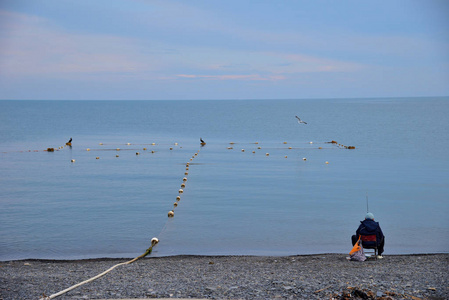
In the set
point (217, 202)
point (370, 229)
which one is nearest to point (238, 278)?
point (370, 229)

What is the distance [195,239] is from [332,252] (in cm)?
505

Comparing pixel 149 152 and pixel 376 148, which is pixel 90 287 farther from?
pixel 376 148

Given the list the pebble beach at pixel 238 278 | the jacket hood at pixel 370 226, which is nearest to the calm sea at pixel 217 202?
the pebble beach at pixel 238 278

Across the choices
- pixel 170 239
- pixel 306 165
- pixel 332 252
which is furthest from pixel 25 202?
pixel 306 165

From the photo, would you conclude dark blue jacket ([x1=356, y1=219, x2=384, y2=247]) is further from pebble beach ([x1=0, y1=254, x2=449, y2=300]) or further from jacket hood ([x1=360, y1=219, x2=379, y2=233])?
pebble beach ([x1=0, y1=254, x2=449, y2=300])

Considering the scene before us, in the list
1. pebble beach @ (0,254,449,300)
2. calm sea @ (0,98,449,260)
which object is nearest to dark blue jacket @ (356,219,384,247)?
pebble beach @ (0,254,449,300)

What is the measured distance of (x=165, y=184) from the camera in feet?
103

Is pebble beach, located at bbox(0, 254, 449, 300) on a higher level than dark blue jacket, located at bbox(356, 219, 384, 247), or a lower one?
lower

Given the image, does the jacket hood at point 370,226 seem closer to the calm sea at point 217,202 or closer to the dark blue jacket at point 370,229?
the dark blue jacket at point 370,229

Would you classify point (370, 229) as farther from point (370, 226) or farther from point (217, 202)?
point (217, 202)

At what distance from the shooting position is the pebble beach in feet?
33.9

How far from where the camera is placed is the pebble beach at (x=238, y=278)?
10320 mm

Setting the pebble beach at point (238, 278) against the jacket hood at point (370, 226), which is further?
the jacket hood at point (370, 226)

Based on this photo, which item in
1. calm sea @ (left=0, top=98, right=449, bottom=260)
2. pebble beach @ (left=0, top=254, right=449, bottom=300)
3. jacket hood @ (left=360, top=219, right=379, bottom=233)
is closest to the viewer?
pebble beach @ (left=0, top=254, right=449, bottom=300)
